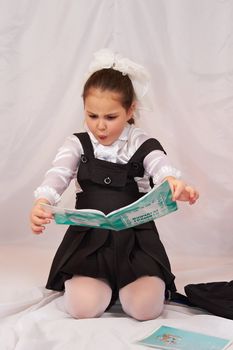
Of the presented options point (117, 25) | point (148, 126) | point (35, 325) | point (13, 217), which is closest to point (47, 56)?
point (117, 25)

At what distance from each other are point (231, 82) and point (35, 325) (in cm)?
123

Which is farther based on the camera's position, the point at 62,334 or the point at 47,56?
the point at 47,56

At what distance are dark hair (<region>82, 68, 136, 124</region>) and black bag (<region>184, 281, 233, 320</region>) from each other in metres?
0.55

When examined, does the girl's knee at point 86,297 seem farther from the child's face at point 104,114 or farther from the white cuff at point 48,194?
the child's face at point 104,114

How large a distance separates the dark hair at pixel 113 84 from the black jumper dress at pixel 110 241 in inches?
5.3

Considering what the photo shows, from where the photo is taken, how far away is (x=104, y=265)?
66.8 inches

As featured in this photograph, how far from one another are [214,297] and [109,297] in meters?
0.29

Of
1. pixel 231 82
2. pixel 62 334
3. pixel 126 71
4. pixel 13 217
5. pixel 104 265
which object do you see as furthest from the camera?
pixel 13 217

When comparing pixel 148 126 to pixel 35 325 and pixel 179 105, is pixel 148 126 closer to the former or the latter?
pixel 179 105

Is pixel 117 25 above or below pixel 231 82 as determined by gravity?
above

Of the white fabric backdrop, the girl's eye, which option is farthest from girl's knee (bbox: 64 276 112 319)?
the white fabric backdrop

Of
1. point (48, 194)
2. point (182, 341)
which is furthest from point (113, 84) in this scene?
point (182, 341)

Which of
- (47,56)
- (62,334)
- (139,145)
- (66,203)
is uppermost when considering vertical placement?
(47,56)

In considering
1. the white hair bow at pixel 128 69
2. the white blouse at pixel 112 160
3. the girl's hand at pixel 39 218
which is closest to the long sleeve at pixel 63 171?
the white blouse at pixel 112 160
